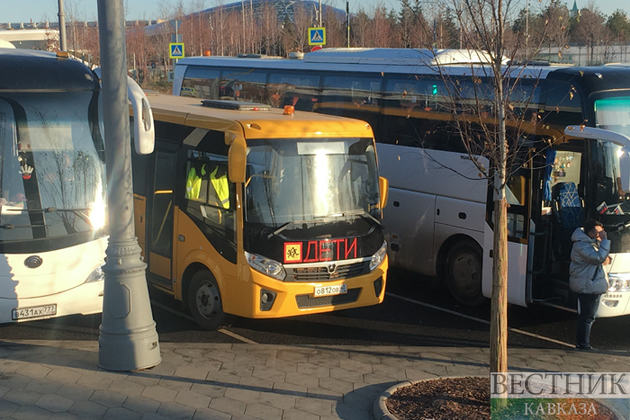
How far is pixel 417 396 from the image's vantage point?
7051 mm

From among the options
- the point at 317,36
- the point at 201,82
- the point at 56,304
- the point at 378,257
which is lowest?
the point at 56,304

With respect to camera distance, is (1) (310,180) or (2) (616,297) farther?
(2) (616,297)

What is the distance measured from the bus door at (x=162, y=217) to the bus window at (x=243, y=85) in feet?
18.9

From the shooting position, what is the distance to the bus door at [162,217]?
32.9 feet

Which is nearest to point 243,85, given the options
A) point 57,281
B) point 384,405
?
point 57,281

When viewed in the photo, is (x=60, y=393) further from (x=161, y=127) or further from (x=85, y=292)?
(x=161, y=127)

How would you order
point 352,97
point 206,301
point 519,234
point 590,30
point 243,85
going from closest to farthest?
1. point 206,301
2. point 519,234
3. point 352,97
4. point 243,85
5. point 590,30

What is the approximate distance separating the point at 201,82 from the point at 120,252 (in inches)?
426

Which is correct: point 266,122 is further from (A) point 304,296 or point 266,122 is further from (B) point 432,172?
(B) point 432,172

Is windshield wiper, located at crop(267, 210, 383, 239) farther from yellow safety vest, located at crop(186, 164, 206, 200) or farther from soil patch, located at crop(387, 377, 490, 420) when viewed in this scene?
soil patch, located at crop(387, 377, 490, 420)

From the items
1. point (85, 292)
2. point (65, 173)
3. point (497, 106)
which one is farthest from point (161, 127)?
point (497, 106)

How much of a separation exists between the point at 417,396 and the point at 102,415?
2917 millimetres

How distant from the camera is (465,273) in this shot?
11.3 m

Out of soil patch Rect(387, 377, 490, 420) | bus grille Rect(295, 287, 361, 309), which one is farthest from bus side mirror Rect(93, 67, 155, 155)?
soil patch Rect(387, 377, 490, 420)
